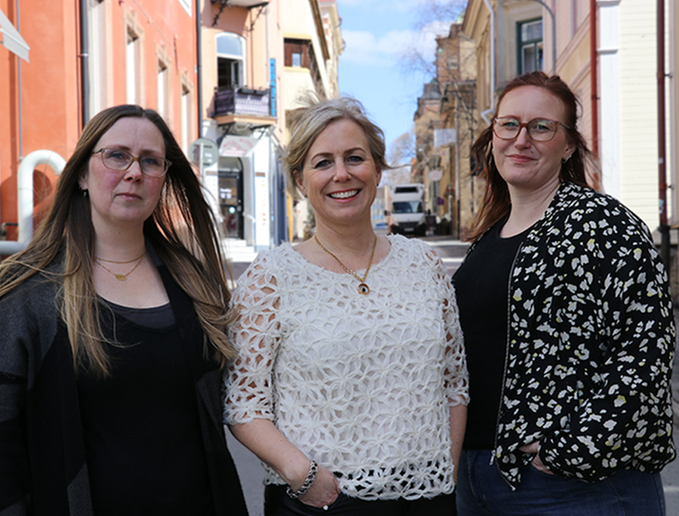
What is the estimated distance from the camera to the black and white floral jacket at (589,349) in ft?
6.33

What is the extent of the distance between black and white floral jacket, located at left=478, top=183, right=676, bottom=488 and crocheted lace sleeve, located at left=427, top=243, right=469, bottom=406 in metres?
0.20

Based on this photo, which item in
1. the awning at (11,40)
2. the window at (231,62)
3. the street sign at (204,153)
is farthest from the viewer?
the window at (231,62)

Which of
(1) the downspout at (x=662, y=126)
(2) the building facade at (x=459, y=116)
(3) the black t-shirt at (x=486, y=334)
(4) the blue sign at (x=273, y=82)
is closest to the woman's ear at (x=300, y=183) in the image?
(3) the black t-shirt at (x=486, y=334)

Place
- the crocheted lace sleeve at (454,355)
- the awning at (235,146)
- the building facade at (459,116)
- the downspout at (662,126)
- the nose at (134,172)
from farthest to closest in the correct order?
the building facade at (459,116), the awning at (235,146), the downspout at (662,126), the crocheted lace sleeve at (454,355), the nose at (134,172)

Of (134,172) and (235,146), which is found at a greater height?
(235,146)

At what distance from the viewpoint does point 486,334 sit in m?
2.42

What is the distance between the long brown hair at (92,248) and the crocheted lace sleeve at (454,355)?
2.46ft

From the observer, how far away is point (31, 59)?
909 cm

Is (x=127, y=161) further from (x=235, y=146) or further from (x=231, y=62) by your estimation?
(x=231, y=62)

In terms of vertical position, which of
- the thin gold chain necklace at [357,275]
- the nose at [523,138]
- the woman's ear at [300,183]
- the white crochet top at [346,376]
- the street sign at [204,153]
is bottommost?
the white crochet top at [346,376]

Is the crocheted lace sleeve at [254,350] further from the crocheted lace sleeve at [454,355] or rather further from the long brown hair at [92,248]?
the crocheted lace sleeve at [454,355]

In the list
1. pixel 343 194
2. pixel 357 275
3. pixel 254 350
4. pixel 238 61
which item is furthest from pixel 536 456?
pixel 238 61

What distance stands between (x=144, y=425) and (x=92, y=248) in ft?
2.01

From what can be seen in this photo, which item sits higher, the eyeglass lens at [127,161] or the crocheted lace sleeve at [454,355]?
the eyeglass lens at [127,161]
